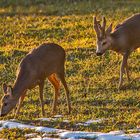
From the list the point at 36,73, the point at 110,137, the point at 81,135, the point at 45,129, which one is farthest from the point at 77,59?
the point at 110,137

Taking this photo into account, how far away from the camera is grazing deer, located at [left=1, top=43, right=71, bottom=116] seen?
14250mm

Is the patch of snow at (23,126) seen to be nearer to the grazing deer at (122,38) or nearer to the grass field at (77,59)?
the grass field at (77,59)

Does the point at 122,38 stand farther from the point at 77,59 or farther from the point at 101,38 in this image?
the point at 77,59

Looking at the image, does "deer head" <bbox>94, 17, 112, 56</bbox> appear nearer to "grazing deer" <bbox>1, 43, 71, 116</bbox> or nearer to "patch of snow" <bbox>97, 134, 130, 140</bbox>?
"grazing deer" <bbox>1, 43, 71, 116</bbox>

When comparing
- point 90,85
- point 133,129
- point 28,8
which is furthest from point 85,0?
point 133,129

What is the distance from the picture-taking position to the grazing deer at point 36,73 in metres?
14.2

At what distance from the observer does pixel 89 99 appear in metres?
15.8

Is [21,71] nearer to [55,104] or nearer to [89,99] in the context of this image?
[55,104]

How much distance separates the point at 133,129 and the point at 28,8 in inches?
726

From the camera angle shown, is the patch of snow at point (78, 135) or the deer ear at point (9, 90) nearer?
the patch of snow at point (78, 135)

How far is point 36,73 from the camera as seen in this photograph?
14.6 metres

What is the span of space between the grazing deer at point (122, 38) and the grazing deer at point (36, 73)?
2414 millimetres

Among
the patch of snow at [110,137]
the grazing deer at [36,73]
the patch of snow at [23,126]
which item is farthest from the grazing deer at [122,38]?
the patch of snow at [110,137]

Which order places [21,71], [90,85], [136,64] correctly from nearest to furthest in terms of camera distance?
[21,71]
[90,85]
[136,64]
